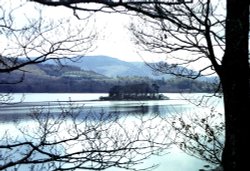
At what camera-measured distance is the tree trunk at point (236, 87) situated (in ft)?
10.9

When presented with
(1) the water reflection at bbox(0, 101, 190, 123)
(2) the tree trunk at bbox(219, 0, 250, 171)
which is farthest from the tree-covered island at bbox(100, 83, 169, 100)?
(2) the tree trunk at bbox(219, 0, 250, 171)

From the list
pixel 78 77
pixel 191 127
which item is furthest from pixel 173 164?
pixel 78 77

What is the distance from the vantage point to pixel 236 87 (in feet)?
11.0

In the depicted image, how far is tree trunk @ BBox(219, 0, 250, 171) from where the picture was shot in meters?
3.31

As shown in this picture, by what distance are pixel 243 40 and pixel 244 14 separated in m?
0.23

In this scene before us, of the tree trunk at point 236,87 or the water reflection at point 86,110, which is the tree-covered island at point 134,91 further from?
the tree trunk at point 236,87

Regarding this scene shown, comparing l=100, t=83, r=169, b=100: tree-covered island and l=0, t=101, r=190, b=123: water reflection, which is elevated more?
l=100, t=83, r=169, b=100: tree-covered island

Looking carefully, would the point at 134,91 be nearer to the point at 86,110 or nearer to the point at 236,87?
the point at 86,110

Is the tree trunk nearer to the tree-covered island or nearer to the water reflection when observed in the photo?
the water reflection

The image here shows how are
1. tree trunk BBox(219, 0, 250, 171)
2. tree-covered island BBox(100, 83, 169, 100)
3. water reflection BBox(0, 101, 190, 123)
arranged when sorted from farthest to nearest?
tree-covered island BBox(100, 83, 169, 100) → water reflection BBox(0, 101, 190, 123) → tree trunk BBox(219, 0, 250, 171)

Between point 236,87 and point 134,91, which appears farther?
point 134,91

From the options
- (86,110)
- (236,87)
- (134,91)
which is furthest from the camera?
(134,91)

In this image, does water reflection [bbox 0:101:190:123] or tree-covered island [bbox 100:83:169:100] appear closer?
water reflection [bbox 0:101:190:123]

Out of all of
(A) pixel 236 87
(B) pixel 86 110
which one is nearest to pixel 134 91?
(B) pixel 86 110
